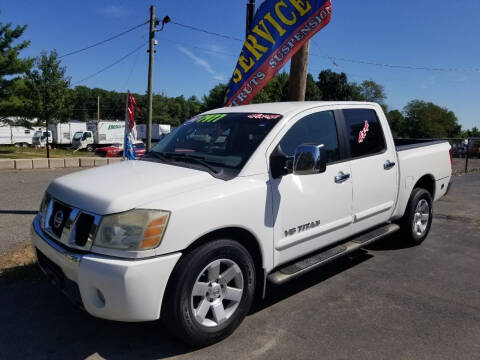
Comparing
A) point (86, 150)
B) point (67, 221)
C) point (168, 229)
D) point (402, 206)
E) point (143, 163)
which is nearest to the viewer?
point (168, 229)

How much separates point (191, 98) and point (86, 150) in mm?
110945

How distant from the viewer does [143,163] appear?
3.50 metres

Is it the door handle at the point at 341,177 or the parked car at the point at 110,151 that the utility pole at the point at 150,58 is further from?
the door handle at the point at 341,177

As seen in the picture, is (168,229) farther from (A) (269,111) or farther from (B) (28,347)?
(A) (269,111)

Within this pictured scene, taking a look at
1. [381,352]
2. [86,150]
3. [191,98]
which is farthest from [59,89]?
[191,98]

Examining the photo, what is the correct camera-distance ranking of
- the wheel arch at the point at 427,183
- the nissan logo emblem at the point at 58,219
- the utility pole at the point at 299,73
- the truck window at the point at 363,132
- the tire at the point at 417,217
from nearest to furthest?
the nissan logo emblem at the point at 58,219
the truck window at the point at 363,132
the tire at the point at 417,217
the wheel arch at the point at 427,183
the utility pole at the point at 299,73

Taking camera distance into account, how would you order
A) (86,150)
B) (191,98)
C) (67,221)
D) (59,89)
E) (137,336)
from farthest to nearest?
(191,98) → (86,150) → (59,89) → (137,336) → (67,221)

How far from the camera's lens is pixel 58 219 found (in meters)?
2.85

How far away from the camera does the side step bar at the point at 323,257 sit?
3154 millimetres

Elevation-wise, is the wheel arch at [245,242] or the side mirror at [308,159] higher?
the side mirror at [308,159]

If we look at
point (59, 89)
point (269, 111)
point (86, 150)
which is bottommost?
point (86, 150)

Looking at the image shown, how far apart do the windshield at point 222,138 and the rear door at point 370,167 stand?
106 centimetres

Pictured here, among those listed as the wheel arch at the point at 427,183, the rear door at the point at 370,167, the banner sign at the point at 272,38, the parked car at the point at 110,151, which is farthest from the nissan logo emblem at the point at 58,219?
the parked car at the point at 110,151

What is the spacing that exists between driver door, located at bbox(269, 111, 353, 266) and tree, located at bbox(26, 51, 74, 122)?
21.5m
